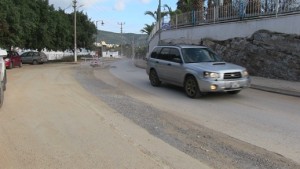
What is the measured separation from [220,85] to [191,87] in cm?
105

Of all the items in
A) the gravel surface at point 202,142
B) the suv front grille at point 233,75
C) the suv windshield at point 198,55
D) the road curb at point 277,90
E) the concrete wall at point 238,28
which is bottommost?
the gravel surface at point 202,142

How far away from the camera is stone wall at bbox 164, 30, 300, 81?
56.6 feet

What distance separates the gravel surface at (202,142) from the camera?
19.6 feet

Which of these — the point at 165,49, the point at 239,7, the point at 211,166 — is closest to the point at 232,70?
the point at 165,49

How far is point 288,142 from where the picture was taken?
7.17 meters

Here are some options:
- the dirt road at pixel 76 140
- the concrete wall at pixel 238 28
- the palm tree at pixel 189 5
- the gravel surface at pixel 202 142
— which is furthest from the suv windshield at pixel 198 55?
the palm tree at pixel 189 5

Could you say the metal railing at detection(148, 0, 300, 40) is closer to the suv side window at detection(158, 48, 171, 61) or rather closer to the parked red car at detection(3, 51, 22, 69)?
the suv side window at detection(158, 48, 171, 61)

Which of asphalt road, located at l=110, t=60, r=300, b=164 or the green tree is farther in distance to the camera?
the green tree

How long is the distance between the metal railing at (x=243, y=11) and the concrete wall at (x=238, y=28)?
41 centimetres

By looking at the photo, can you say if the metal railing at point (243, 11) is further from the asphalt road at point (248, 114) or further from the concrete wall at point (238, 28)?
the asphalt road at point (248, 114)

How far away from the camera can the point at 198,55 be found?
45.0ft

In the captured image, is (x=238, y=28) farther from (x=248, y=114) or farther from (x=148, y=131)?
(x=148, y=131)

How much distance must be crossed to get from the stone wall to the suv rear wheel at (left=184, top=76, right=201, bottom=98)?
644 centimetres

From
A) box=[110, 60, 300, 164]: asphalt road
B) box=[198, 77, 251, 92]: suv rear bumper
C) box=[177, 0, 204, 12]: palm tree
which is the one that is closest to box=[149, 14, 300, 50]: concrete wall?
box=[177, 0, 204, 12]: palm tree
